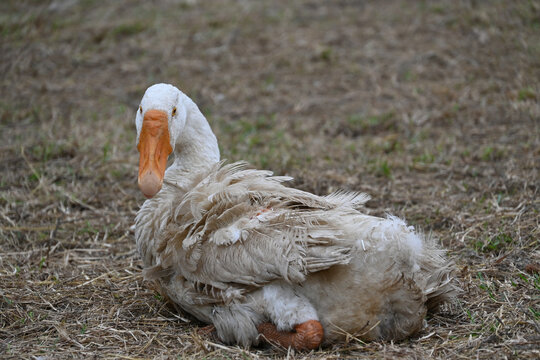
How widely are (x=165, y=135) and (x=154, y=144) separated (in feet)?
0.31

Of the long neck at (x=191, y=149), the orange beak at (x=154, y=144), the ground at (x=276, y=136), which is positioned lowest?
the ground at (x=276, y=136)

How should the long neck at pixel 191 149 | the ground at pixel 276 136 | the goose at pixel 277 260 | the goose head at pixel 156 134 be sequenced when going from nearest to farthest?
the goose at pixel 277 260, the goose head at pixel 156 134, the ground at pixel 276 136, the long neck at pixel 191 149

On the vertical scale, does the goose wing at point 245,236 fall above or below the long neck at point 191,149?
below

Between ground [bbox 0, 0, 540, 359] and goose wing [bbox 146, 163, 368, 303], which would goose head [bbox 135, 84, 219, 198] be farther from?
ground [bbox 0, 0, 540, 359]

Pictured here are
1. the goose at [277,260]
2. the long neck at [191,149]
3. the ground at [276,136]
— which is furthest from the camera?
the long neck at [191,149]

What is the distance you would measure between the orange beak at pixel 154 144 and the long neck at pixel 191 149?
40cm

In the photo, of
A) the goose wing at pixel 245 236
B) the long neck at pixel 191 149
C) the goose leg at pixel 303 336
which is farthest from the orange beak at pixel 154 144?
the goose leg at pixel 303 336

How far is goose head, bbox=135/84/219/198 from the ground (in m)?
0.88

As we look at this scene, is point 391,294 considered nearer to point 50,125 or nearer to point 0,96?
point 50,125

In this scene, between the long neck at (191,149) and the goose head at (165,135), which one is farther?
the long neck at (191,149)

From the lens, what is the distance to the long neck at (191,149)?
13.3ft

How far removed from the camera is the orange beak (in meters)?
3.50

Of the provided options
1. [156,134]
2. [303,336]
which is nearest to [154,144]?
[156,134]

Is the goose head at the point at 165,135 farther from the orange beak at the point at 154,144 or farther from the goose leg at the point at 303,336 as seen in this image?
the goose leg at the point at 303,336
